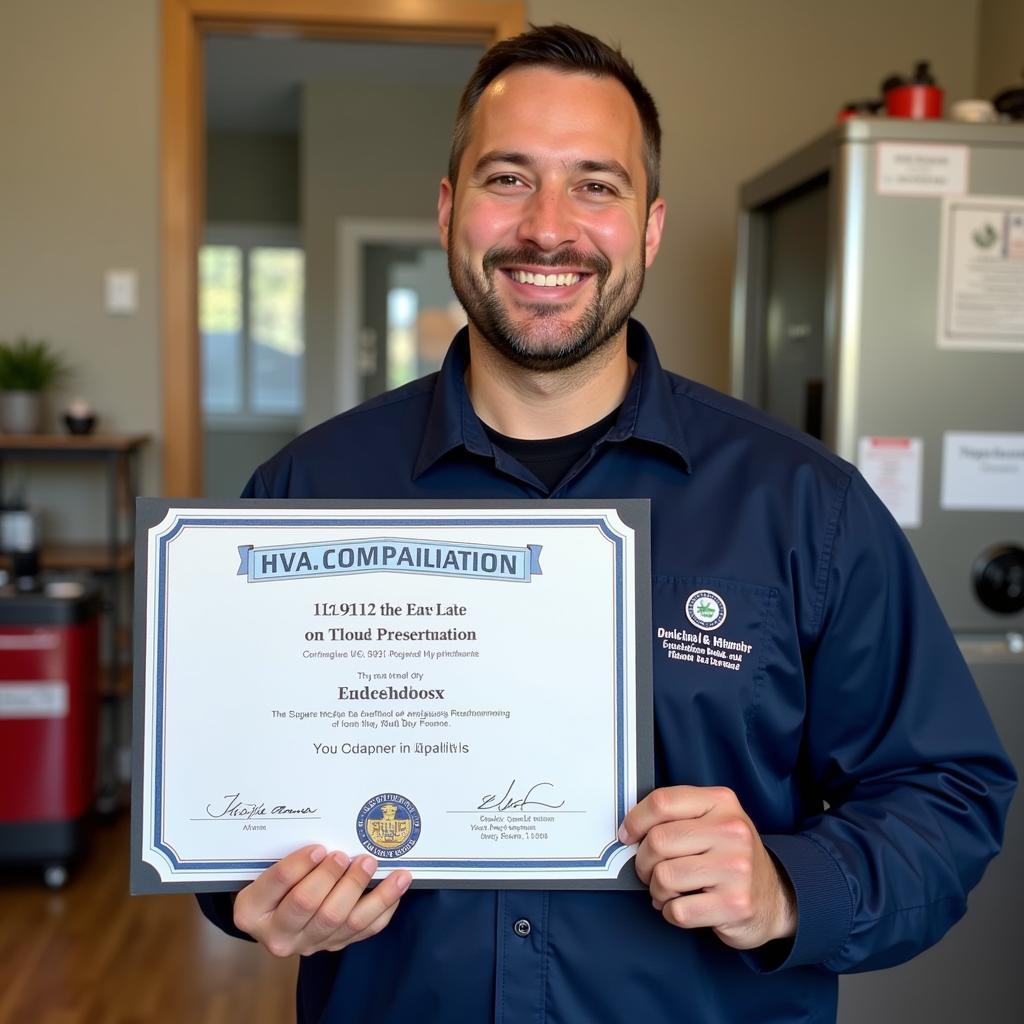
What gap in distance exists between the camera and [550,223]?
1124mm

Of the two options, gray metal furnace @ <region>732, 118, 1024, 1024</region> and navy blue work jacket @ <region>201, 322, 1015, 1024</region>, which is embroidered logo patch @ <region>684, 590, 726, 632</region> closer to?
navy blue work jacket @ <region>201, 322, 1015, 1024</region>

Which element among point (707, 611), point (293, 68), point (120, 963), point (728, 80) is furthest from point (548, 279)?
point (293, 68)

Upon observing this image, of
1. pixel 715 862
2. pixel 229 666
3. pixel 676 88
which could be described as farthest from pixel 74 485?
pixel 715 862

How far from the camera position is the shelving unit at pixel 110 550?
3594 mm

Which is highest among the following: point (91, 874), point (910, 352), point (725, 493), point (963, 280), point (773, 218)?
point (773, 218)

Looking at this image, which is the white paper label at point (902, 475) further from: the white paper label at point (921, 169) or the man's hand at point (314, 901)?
the man's hand at point (314, 901)

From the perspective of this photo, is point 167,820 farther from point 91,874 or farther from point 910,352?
point 91,874

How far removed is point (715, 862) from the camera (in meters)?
0.90

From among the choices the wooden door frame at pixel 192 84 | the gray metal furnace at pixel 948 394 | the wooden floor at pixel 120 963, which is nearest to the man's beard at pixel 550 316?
the gray metal furnace at pixel 948 394

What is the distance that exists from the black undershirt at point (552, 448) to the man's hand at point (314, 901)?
428 mm

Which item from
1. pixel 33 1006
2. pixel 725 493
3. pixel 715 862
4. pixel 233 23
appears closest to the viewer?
pixel 715 862

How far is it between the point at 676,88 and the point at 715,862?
3.27 meters
